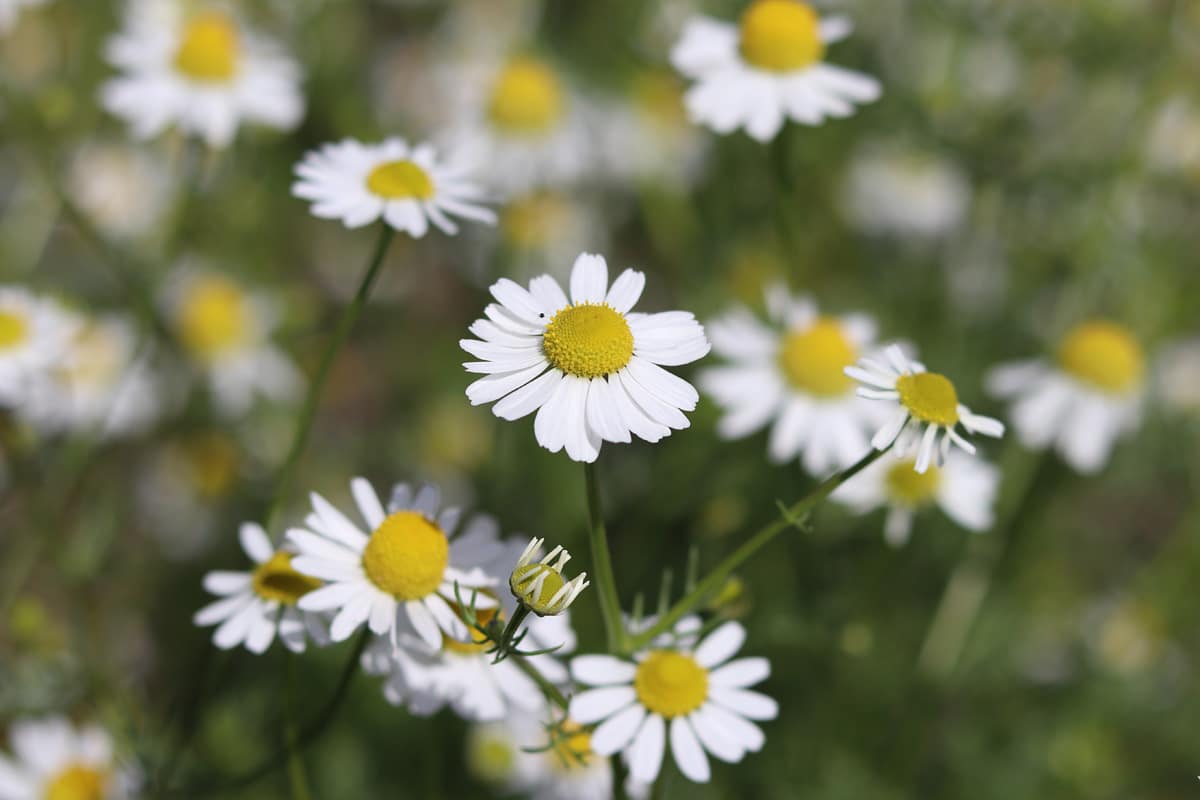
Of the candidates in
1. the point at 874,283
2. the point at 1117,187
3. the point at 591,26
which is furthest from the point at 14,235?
the point at 1117,187

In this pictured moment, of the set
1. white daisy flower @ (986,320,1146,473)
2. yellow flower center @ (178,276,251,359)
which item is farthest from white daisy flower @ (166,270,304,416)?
white daisy flower @ (986,320,1146,473)

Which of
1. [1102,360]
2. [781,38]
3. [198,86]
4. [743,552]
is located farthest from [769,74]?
[198,86]

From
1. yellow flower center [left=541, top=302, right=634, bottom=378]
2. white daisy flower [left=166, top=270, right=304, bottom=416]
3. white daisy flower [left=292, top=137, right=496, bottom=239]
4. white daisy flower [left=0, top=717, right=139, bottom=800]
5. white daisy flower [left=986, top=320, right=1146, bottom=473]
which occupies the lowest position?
white daisy flower [left=166, top=270, right=304, bottom=416]

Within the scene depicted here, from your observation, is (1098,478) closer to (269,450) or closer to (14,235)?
(269,450)

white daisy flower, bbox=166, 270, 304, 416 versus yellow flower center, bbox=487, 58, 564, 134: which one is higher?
yellow flower center, bbox=487, 58, 564, 134

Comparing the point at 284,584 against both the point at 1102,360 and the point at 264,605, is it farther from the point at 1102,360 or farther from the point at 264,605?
the point at 1102,360

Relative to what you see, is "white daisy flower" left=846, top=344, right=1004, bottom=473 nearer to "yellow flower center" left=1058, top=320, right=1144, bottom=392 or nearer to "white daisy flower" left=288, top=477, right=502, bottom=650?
"white daisy flower" left=288, top=477, right=502, bottom=650

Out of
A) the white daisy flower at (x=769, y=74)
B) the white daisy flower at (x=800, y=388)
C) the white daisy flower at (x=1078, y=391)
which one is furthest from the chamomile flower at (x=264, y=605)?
the white daisy flower at (x=1078, y=391)

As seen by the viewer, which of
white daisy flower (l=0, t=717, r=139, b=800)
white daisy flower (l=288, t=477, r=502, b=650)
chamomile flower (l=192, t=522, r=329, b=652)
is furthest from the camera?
white daisy flower (l=0, t=717, r=139, b=800)
